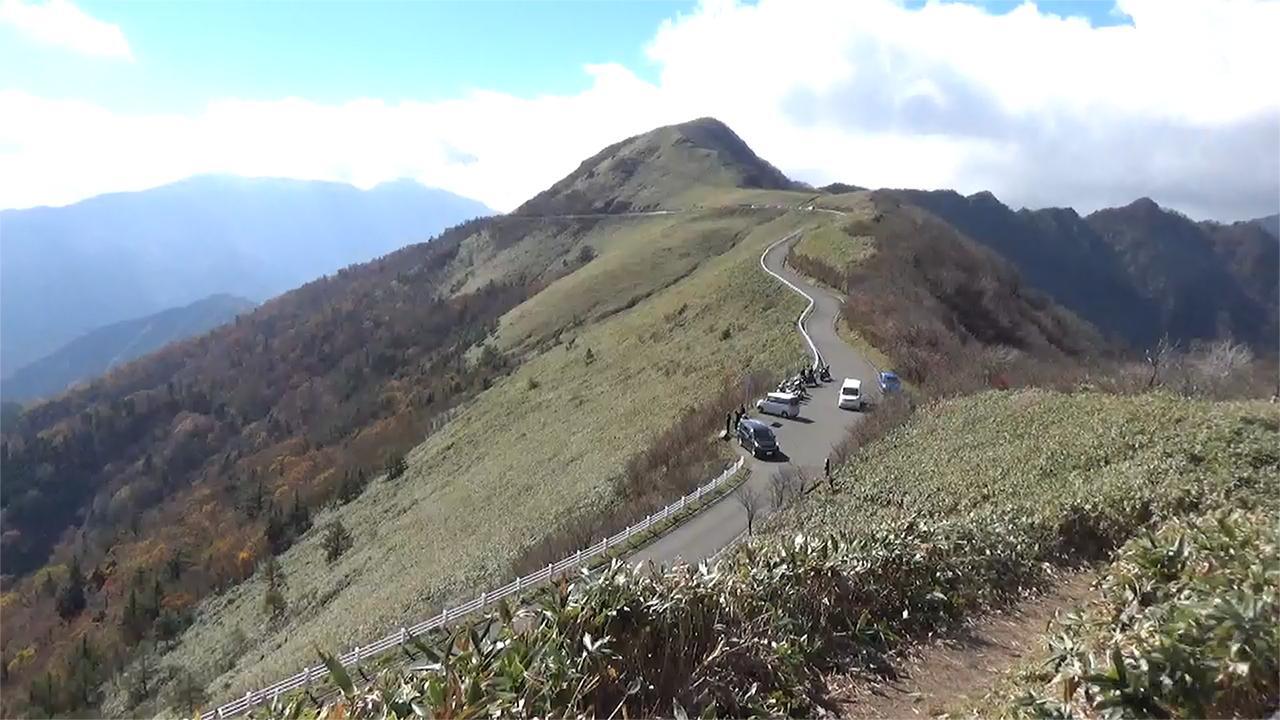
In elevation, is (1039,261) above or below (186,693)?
below

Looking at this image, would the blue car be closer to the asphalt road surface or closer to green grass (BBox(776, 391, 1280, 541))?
the asphalt road surface

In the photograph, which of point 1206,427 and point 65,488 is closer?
point 1206,427

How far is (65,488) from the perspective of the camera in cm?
11319

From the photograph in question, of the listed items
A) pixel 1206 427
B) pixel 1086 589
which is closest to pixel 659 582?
pixel 1086 589

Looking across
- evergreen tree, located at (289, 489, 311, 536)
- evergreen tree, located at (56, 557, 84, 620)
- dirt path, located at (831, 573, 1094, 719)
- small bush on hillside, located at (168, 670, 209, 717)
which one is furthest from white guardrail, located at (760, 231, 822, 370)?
evergreen tree, located at (56, 557, 84, 620)

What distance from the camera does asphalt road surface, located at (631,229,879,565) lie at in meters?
21.1

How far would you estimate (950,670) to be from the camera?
332 inches

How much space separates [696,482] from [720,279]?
36.2 m

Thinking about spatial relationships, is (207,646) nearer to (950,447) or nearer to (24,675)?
(24,675)

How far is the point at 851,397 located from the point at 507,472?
16406 millimetres

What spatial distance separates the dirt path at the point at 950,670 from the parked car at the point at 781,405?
21433 mm

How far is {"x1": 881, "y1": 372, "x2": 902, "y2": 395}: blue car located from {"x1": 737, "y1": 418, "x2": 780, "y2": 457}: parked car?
5.64 metres

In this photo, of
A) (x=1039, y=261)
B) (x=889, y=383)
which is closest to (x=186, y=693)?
(x=889, y=383)

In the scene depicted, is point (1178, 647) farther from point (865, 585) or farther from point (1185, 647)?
point (865, 585)
